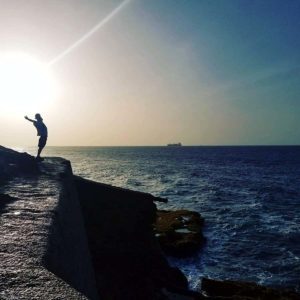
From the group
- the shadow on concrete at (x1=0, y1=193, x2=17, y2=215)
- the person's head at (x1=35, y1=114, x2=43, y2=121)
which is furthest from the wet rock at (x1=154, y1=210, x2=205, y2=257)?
the shadow on concrete at (x1=0, y1=193, x2=17, y2=215)

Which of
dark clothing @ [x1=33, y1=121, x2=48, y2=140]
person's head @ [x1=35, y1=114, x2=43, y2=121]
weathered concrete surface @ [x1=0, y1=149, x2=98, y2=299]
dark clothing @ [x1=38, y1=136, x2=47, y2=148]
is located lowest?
weathered concrete surface @ [x1=0, y1=149, x2=98, y2=299]

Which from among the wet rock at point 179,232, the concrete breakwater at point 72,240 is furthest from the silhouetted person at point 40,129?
the wet rock at point 179,232

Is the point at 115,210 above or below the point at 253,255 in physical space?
A: above

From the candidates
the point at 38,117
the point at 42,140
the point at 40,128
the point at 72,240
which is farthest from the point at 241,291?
the point at 38,117

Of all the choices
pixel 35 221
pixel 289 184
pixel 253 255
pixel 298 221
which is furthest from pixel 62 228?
pixel 289 184

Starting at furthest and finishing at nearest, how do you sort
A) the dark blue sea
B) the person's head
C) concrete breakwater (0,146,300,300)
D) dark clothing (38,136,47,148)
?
the dark blue sea, dark clothing (38,136,47,148), the person's head, concrete breakwater (0,146,300,300)

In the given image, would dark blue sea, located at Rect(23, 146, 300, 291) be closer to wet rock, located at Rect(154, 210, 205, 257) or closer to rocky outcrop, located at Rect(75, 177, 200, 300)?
wet rock, located at Rect(154, 210, 205, 257)

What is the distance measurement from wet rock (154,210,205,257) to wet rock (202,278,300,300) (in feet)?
18.8

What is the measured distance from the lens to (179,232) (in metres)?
23.0

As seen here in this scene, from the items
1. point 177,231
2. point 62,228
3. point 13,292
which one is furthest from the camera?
point 177,231

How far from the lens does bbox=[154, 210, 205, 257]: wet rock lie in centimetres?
1992

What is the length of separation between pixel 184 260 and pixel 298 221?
1348 centimetres

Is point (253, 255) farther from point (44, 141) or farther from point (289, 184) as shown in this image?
point (289, 184)

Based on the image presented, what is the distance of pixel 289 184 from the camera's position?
171 feet
